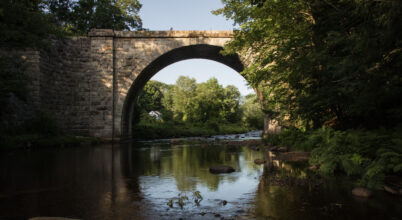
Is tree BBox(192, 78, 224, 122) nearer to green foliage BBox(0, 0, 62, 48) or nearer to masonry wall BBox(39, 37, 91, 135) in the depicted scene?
masonry wall BBox(39, 37, 91, 135)

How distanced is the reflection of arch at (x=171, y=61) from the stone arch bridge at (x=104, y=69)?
0.34 m

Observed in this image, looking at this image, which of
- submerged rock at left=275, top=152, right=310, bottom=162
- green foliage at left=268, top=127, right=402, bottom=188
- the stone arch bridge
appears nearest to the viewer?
green foliage at left=268, top=127, right=402, bottom=188

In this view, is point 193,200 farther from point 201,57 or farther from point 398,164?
point 201,57

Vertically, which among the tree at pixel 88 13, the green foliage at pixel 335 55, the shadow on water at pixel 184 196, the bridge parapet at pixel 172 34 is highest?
the tree at pixel 88 13

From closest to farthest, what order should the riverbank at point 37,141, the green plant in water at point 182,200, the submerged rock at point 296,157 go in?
the green plant in water at point 182,200, the submerged rock at point 296,157, the riverbank at point 37,141

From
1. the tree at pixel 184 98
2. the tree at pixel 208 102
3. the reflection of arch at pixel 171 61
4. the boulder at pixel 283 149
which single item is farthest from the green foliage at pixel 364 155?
the tree at pixel 184 98

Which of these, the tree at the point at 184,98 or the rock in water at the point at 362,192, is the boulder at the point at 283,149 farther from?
the tree at the point at 184,98

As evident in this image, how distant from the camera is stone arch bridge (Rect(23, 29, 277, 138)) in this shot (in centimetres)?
2030

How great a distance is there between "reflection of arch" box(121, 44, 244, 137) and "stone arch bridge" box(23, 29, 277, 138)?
0.34 m

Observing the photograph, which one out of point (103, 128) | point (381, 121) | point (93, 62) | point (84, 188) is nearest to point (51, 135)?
point (103, 128)

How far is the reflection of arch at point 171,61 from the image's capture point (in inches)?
842

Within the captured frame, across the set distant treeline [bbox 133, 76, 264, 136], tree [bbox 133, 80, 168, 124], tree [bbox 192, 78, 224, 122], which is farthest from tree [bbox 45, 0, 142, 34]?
tree [bbox 133, 80, 168, 124]

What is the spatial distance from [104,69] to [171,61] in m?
5.81

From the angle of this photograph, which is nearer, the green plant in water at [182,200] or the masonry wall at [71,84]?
the green plant in water at [182,200]
